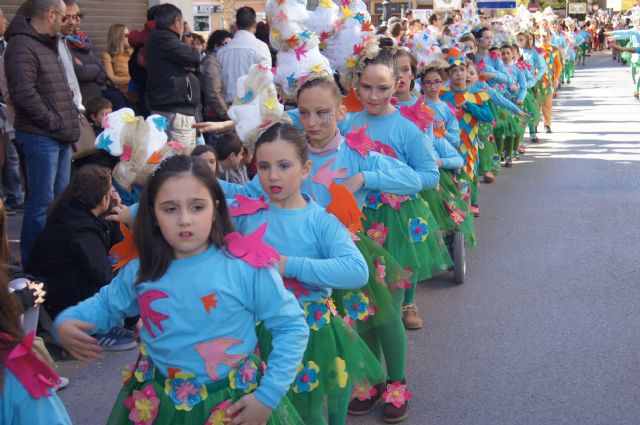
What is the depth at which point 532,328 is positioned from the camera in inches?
233

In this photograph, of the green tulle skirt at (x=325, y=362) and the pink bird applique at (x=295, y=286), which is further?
the green tulle skirt at (x=325, y=362)

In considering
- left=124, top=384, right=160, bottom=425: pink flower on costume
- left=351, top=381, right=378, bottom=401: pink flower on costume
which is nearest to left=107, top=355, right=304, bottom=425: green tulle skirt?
left=124, top=384, right=160, bottom=425: pink flower on costume

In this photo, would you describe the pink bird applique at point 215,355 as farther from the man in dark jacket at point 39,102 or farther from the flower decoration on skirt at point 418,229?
the man in dark jacket at point 39,102

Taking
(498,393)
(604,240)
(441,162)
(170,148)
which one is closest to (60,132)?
(441,162)

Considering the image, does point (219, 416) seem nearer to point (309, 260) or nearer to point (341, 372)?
point (309, 260)

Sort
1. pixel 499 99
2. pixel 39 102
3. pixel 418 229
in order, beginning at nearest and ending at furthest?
pixel 418 229 < pixel 39 102 < pixel 499 99

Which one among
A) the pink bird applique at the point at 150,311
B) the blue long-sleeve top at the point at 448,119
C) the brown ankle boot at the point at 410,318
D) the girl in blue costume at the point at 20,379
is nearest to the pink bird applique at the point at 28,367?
the girl in blue costume at the point at 20,379

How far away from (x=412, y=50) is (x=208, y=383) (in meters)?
5.31

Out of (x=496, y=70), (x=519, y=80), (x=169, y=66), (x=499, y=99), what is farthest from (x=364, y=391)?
(x=519, y=80)

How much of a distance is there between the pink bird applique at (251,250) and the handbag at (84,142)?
4.86 metres

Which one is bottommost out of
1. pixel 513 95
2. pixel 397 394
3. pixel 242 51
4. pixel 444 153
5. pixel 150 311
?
pixel 397 394

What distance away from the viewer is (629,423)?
14.7ft

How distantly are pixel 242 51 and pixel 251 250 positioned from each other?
21.9 feet

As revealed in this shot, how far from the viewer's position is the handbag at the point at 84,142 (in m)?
7.52
